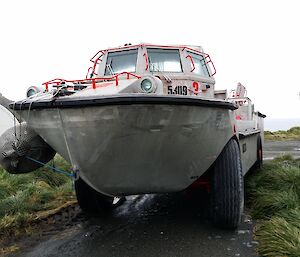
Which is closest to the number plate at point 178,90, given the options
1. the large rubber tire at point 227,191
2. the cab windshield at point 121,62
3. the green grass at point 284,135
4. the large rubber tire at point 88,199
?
the cab windshield at point 121,62

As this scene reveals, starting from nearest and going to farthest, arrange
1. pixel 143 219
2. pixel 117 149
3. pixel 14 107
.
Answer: pixel 117 149, pixel 14 107, pixel 143 219

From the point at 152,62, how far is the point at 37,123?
1827mm

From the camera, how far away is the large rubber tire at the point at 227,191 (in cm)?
368

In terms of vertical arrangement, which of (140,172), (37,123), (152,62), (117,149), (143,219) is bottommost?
(143,219)

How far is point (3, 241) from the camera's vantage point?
3.70 meters

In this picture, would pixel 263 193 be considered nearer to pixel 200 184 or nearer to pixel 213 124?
pixel 200 184

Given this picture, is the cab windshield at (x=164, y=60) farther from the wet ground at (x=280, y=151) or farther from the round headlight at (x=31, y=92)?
the wet ground at (x=280, y=151)

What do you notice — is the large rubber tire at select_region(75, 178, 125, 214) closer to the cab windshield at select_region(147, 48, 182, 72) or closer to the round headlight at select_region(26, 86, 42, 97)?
the round headlight at select_region(26, 86, 42, 97)

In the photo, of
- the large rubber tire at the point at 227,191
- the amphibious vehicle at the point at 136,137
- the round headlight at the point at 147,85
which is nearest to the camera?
the amphibious vehicle at the point at 136,137

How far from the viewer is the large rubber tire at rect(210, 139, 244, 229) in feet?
12.1

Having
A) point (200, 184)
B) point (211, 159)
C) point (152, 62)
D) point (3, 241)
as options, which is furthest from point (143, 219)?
point (152, 62)

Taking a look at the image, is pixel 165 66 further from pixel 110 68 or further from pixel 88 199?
pixel 88 199

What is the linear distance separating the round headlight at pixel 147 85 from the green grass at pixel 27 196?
227cm

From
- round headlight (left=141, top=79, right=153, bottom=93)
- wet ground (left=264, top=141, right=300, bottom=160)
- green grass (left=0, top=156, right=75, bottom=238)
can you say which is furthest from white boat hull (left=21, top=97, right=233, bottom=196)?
wet ground (left=264, top=141, right=300, bottom=160)
